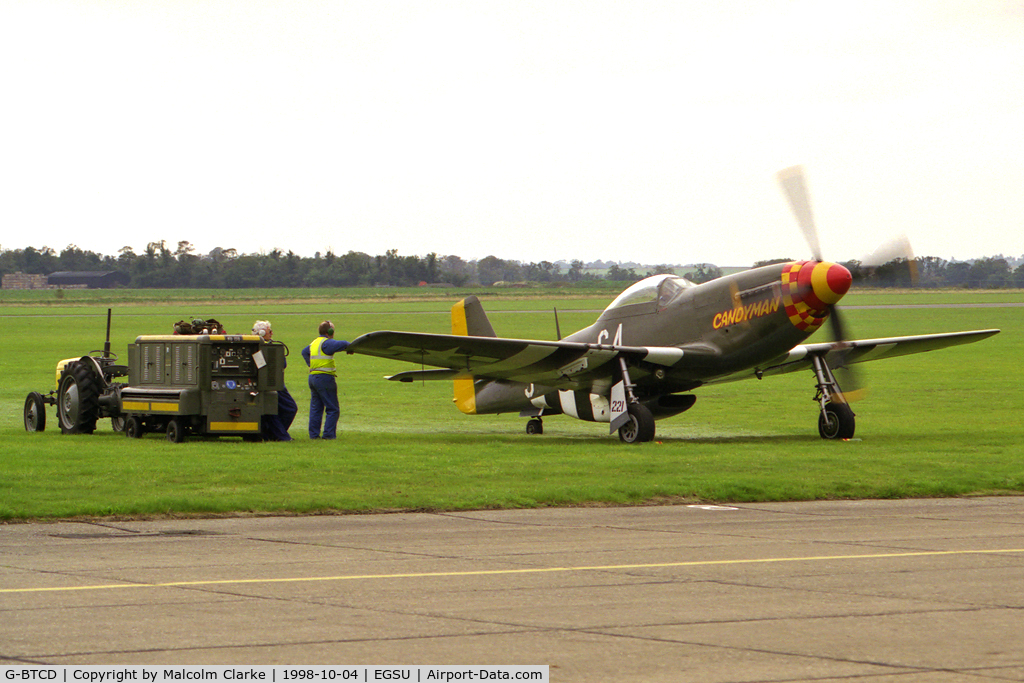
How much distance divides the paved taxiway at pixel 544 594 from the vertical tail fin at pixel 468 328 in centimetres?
1184

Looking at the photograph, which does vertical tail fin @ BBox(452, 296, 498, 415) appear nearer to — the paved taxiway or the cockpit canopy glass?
the cockpit canopy glass

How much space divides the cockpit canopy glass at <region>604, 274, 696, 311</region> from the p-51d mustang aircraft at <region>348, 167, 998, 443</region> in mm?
22

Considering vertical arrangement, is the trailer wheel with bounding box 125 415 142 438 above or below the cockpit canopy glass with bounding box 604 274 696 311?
below

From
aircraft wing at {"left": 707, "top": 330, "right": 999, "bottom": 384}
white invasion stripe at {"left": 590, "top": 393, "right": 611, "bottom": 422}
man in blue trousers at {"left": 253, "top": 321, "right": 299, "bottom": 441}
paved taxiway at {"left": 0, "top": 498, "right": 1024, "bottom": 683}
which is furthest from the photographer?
white invasion stripe at {"left": 590, "top": 393, "right": 611, "bottom": 422}

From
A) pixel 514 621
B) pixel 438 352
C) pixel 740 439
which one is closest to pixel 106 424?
pixel 438 352

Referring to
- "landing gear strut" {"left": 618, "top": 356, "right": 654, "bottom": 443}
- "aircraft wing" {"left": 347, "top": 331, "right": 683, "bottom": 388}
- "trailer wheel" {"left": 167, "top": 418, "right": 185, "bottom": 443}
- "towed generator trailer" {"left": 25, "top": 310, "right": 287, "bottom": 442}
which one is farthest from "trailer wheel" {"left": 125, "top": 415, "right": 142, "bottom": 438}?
"landing gear strut" {"left": 618, "top": 356, "right": 654, "bottom": 443}

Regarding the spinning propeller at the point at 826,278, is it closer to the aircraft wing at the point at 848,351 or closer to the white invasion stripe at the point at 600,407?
the aircraft wing at the point at 848,351

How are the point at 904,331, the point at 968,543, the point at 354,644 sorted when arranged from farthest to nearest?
the point at 904,331
the point at 968,543
the point at 354,644

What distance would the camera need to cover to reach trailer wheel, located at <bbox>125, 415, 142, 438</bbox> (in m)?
19.4

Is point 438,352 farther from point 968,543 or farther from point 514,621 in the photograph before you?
point 514,621

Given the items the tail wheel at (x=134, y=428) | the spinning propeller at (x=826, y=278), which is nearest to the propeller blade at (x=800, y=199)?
the spinning propeller at (x=826, y=278)

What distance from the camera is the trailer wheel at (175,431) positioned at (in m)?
18.5

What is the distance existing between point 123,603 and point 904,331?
59.9 m

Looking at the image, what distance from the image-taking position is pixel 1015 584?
866 centimetres
